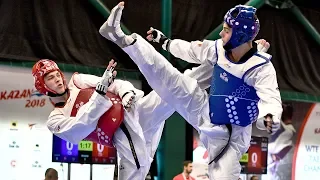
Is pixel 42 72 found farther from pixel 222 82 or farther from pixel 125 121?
pixel 222 82

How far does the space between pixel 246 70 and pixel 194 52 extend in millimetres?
486

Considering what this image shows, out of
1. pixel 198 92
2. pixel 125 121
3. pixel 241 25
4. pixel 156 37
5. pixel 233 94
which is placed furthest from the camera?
pixel 156 37

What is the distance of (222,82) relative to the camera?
4.14 metres

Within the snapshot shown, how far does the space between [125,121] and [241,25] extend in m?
1.07

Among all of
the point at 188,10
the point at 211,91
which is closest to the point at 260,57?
the point at 211,91

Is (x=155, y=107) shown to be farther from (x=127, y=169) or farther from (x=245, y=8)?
(x=245, y=8)

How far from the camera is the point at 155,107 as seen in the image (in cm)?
456

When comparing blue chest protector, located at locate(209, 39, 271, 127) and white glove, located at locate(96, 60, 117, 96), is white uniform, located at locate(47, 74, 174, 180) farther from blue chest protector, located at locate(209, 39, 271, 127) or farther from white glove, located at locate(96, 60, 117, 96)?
blue chest protector, located at locate(209, 39, 271, 127)

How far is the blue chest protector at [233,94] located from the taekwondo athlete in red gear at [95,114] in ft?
1.69

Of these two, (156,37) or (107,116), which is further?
(156,37)

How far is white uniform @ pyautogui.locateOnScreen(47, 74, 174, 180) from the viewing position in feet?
13.7

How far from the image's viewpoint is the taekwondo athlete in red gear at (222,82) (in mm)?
4023

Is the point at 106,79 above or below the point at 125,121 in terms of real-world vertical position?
above

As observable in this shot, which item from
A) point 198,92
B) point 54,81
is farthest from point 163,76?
point 54,81
